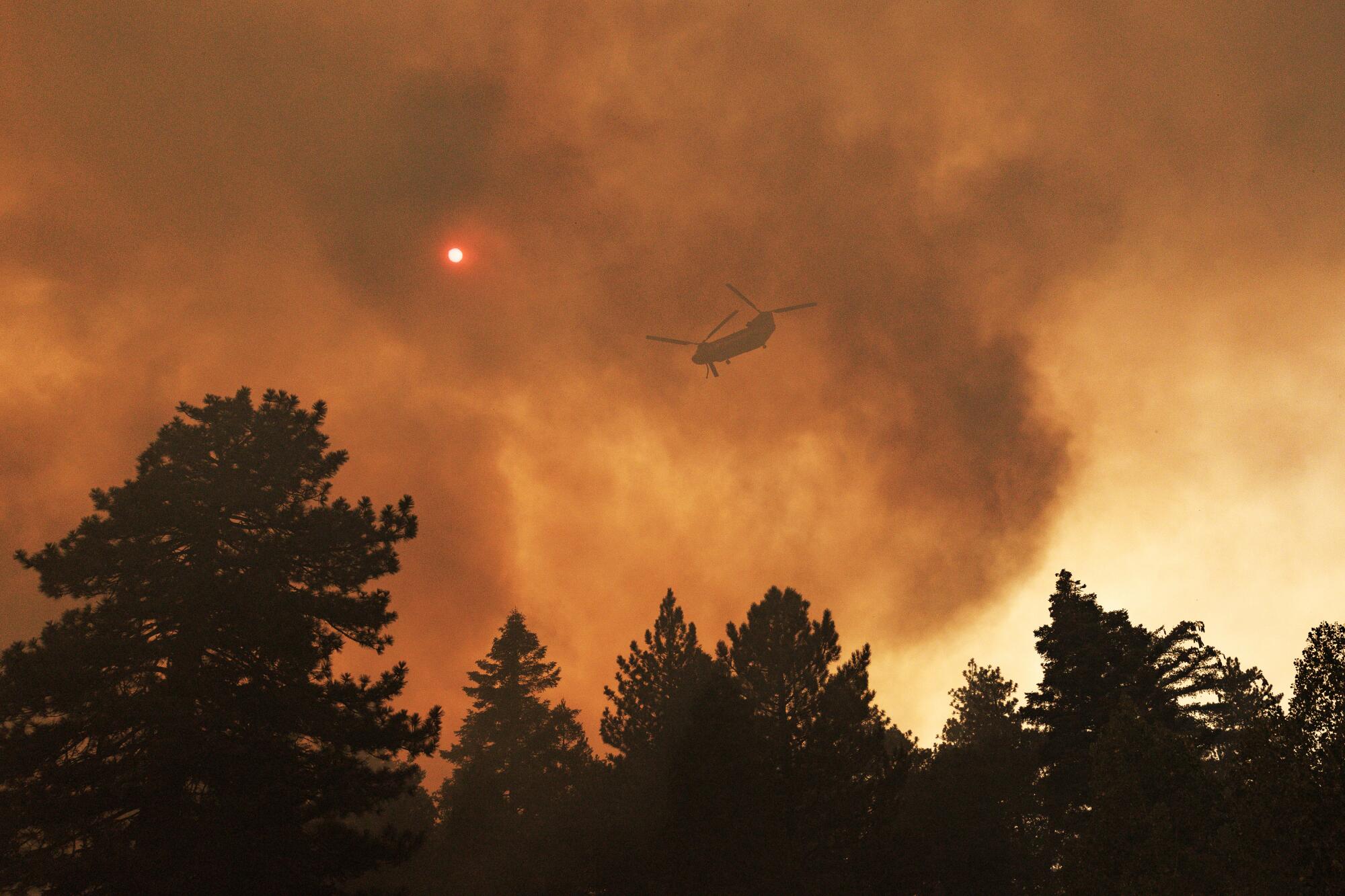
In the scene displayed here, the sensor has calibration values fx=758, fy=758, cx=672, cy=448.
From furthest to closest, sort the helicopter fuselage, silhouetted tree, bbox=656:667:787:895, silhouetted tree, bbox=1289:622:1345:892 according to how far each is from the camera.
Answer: the helicopter fuselage
silhouetted tree, bbox=656:667:787:895
silhouetted tree, bbox=1289:622:1345:892

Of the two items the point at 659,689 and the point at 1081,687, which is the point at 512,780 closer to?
the point at 659,689

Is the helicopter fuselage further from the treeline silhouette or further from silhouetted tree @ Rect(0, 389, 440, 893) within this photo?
silhouetted tree @ Rect(0, 389, 440, 893)

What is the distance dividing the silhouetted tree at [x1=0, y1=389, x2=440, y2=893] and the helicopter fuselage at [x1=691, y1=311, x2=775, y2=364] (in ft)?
140

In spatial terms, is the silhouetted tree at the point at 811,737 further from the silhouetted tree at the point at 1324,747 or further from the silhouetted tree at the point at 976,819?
the silhouetted tree at the point at 1324,747

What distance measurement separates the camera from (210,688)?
1898cm

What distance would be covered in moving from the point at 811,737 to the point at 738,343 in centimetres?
3695

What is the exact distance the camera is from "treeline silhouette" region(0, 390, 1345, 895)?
17.5 meters

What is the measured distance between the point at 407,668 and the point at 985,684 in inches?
2403

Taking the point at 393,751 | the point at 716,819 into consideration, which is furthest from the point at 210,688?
the point at 716,819

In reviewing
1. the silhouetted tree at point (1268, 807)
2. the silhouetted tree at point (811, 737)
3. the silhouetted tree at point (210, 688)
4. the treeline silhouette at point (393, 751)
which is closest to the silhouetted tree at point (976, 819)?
the treeline silhouette at point (393, 751)

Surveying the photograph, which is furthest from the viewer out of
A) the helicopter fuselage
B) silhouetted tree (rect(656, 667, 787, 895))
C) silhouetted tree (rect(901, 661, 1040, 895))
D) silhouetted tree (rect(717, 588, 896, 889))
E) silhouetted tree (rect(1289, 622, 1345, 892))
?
the helicopter fuselage

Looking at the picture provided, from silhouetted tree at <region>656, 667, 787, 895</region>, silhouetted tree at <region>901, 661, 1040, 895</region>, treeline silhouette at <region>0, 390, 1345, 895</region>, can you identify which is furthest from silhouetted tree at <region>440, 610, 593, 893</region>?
silhouetted tree at <region>901, 661, 1040, 895</region>

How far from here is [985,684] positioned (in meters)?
68.8

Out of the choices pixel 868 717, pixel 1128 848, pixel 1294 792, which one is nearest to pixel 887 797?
pixel 868 717
